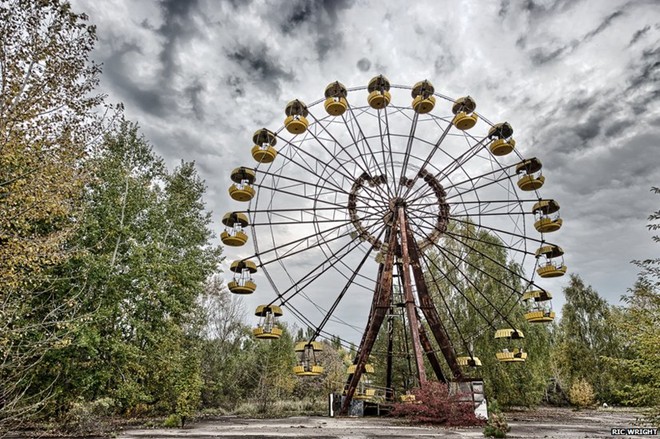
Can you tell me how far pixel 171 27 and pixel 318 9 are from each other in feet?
19.3

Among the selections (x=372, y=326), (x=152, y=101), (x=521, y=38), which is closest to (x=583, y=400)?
(x=372, y=326)

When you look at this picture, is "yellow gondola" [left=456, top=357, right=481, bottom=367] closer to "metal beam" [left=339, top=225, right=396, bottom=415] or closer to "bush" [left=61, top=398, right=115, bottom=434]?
"metal beam" [left=339, top=225, right=396, bottom=415]

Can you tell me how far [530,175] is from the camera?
1728 cm

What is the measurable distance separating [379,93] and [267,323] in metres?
11.2

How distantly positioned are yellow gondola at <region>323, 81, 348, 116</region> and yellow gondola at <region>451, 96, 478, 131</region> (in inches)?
195

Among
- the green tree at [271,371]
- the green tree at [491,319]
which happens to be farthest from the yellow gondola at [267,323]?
the green tree at [271,371]

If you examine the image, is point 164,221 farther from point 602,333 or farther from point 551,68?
point 602,333

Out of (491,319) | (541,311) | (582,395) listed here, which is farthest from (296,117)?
(582,395)

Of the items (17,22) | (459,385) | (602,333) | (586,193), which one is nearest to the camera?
(17,22)

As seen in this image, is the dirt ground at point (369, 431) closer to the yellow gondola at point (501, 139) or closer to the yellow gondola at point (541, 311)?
the yellow gondola at point (541, 311)

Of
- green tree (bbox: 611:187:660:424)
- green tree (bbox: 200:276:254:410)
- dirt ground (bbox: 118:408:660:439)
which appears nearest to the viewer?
green tree (bbox: 611:187:660:424)

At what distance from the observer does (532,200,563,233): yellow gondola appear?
16.7 metres

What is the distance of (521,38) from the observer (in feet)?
52.1

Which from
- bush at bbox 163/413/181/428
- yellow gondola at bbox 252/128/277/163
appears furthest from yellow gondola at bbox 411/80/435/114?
bush at bbox 163/413/181/428
